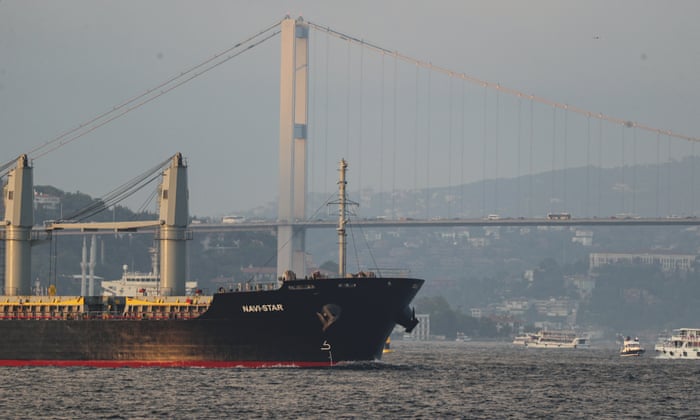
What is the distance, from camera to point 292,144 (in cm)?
13700

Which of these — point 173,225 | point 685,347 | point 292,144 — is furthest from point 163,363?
point 292,144

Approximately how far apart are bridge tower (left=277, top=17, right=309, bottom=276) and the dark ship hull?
55712 mm

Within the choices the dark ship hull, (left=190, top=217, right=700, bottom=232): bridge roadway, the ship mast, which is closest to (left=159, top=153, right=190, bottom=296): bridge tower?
the dark ship hull

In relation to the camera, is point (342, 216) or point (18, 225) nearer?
point (342, 216)

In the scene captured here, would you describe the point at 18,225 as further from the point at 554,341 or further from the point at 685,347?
the point at 554,341

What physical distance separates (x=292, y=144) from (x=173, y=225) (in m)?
62.1

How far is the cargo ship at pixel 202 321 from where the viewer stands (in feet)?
217

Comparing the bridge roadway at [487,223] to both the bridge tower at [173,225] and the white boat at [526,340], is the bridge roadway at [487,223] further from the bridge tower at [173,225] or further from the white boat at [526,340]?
the bridge tower at [173,225]

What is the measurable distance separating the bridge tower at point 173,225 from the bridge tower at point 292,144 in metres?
50.7

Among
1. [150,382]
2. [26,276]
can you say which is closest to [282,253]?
[26,276]

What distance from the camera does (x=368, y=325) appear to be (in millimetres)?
67250

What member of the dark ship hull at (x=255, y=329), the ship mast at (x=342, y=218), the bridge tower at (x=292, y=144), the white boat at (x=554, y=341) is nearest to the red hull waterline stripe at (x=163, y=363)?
the dark ship hull at (x=255, y=329)

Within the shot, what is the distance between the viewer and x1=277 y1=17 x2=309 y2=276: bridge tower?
131500 mm

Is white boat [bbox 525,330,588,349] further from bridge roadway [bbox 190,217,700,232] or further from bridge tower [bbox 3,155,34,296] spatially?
bridge tower [bbox 3,155,34,296]
